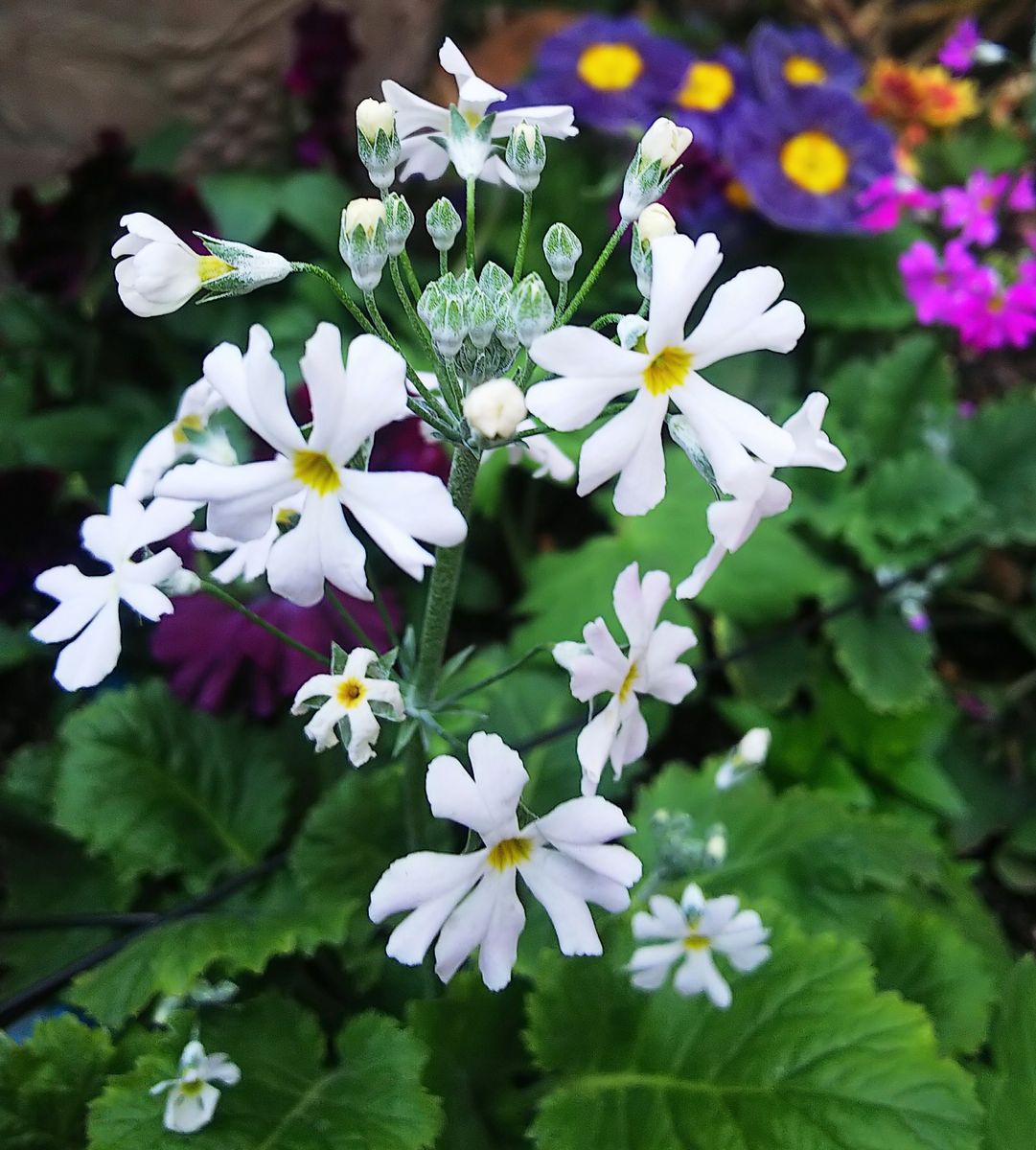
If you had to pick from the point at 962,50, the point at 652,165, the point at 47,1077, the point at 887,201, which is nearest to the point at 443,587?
the point at 652,165

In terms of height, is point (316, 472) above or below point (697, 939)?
above

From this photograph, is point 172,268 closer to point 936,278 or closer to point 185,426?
point 185,426

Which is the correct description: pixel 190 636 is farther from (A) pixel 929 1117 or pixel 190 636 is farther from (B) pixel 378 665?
(A) pixel 929 1117

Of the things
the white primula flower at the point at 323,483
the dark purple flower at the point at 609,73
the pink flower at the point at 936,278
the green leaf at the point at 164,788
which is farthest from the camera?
the dark purple flower at the point at 609,73

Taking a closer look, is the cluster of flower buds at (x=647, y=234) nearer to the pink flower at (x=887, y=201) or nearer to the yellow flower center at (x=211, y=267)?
the yellow flower center at (x=211, y=267)

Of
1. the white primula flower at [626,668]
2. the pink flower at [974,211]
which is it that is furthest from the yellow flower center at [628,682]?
the pink flower at [974,211]

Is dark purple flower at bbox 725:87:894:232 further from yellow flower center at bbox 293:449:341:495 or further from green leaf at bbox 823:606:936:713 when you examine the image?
yellow flower center at bbox 293:449:341:495
